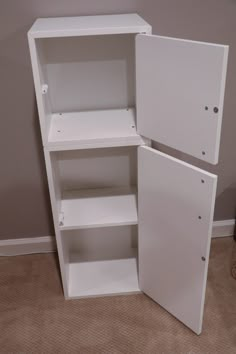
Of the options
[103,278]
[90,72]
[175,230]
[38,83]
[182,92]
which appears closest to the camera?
[182,92]

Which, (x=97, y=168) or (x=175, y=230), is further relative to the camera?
(x=97, y=168)

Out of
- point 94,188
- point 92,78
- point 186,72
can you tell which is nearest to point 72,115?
point 92,78

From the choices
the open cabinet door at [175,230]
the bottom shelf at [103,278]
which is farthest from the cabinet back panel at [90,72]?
the bottom shelf at [103,278]

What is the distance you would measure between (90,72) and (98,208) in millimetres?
554

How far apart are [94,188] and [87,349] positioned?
0.66 metres

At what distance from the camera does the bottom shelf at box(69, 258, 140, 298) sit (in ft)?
5.46

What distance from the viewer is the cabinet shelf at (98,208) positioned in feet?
4.91

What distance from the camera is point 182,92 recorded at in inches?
43.1

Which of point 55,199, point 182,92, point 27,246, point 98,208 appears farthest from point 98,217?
point 182,92

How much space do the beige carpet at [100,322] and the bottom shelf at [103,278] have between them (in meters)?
0.04

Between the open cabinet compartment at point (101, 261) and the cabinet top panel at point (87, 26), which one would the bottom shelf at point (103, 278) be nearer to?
the open cabinet compartment at point (101, 261)

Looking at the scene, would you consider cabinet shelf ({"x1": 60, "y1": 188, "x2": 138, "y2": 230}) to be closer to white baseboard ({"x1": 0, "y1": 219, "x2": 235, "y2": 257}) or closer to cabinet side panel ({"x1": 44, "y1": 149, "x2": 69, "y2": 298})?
cabinet side panel ({"x1": 44, "y1": 149, "x2": 69, "y2": 298})

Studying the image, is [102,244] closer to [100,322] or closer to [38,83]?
[100,322]

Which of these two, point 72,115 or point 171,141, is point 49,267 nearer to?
point 72,115
